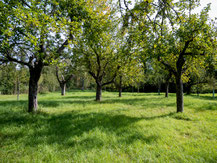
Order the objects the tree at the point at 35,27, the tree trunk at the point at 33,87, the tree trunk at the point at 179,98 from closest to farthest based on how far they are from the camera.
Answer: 1. the tree at the point at 35,27
2. the tree trunk at the point at 33,87
3. the tree trunk at the point at 179,98

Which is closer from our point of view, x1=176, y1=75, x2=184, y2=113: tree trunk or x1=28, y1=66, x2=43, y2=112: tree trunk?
x1=28, y1=66, x2=43, y2=112: tree trunk

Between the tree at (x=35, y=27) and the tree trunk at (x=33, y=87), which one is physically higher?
the tree at (x=35, y=27)

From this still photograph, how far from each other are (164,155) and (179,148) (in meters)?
0.87

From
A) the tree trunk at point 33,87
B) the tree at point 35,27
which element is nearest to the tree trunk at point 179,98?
the tree at point 35,27

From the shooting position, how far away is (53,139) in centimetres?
487

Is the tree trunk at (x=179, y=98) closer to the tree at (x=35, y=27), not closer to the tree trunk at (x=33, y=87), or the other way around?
the tree at (x=35, y=27)

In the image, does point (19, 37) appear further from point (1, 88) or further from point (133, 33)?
point (1, 88)

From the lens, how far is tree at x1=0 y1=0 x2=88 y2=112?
5.33 metres

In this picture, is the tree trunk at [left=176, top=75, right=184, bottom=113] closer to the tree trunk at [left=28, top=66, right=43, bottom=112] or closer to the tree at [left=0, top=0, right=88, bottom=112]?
the tree at [left=0, top=0, right=88, bottom=112]

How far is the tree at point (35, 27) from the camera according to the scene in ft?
17.5

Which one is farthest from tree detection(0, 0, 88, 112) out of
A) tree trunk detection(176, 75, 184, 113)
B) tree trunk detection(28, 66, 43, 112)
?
tree trunk detection(176, 75, 184, 113)

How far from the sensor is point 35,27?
614 cm

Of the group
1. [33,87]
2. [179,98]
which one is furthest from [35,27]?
[179,98]

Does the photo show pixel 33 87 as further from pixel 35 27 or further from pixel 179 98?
pixel 179 98
